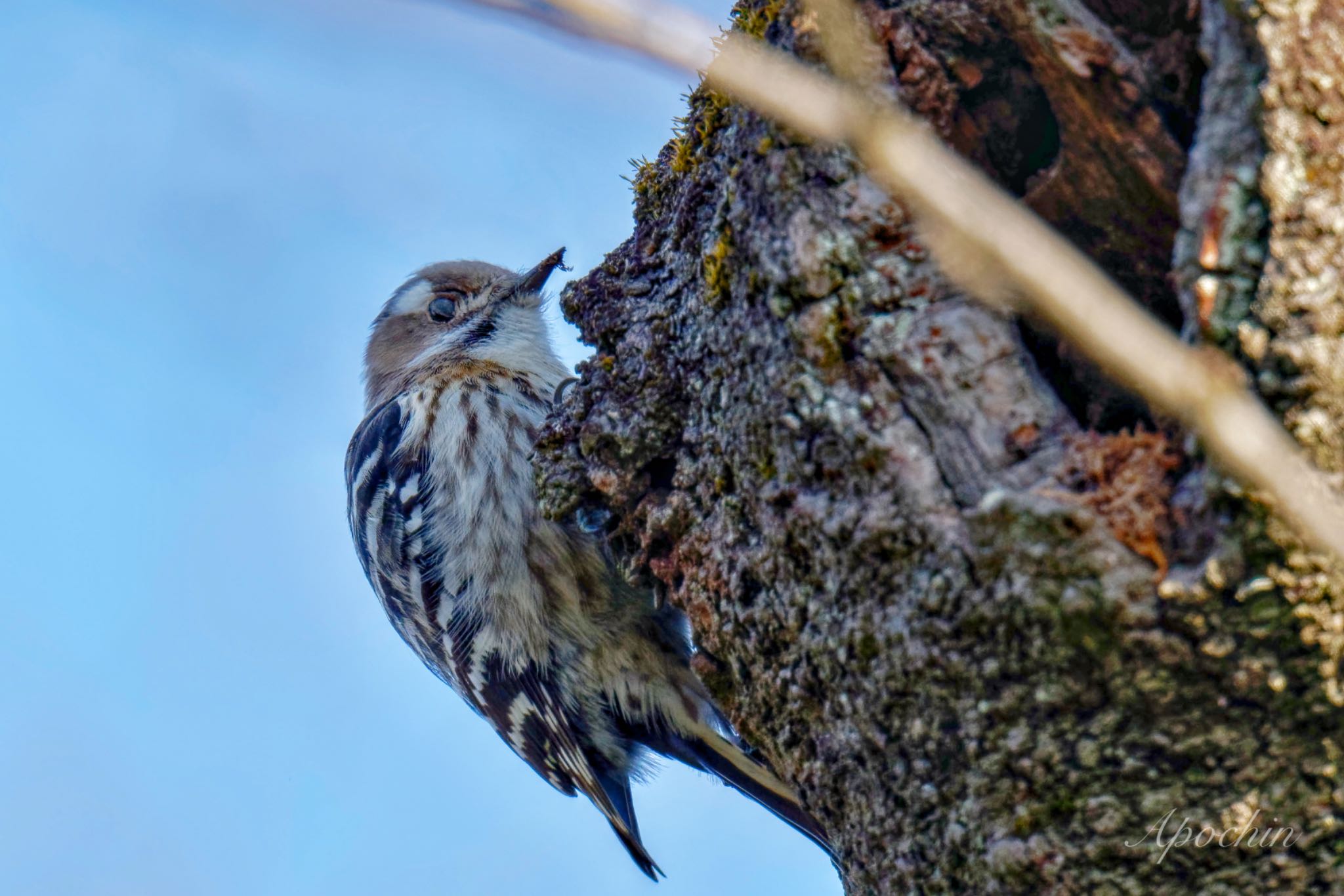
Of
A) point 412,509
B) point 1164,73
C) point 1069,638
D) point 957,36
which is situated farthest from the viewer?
point 412,509

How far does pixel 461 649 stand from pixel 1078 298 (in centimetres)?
355

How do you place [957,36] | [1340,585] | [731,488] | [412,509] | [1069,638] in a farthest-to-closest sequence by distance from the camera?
[412,509] → [731,488] → [957,36] → [1069,638] → [1340,585]

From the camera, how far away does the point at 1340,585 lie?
1773 millimetres

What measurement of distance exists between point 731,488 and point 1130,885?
109 centimetres

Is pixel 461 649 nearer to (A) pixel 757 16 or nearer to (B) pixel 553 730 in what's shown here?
(B) pixel 553 730

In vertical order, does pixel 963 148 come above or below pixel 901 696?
above

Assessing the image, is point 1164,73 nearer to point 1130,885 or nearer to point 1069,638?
point 1069,638

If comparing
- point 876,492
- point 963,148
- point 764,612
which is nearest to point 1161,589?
point 876,492

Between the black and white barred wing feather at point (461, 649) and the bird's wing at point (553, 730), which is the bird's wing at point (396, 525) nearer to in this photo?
the black and white barred wing feather at point (461, 649)

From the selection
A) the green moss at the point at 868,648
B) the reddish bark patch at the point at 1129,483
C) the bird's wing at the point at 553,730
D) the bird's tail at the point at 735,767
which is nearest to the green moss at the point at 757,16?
the reddish bark patch at the point at 1129,483

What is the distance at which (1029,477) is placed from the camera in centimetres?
207

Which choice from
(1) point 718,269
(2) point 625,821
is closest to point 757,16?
(1) point 718,269

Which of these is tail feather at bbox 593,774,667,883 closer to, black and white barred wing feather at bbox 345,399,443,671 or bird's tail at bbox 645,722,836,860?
bird's tail at bbox 645,722,836,860

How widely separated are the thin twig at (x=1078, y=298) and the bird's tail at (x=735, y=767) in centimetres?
229
